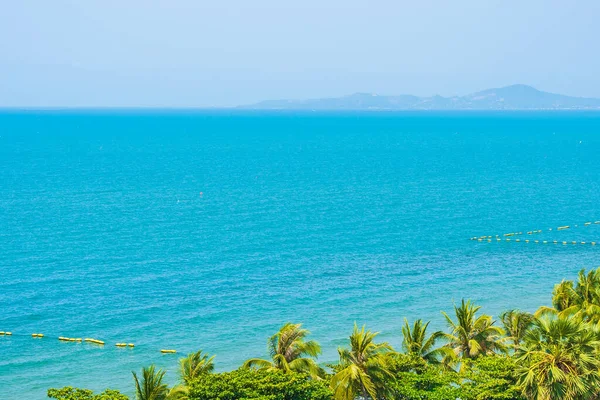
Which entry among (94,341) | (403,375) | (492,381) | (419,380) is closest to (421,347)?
(403,375)

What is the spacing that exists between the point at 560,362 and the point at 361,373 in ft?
33.6

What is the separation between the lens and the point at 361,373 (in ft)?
122

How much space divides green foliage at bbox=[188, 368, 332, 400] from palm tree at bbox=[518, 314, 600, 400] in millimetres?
10473

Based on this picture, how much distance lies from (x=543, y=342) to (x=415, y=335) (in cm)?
797

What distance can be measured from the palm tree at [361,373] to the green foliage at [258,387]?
93 cm

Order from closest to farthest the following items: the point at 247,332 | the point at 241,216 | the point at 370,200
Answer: the point at 247,332 → the point at 241,216 → the point at 370,200

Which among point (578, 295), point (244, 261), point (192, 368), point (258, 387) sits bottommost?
point (244, 261)

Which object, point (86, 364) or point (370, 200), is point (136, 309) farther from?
point (370, 200)

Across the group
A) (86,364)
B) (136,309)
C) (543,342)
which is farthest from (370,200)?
(543,342)

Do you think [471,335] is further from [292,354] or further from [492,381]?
[292,354]

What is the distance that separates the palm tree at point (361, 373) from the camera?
37094 mm

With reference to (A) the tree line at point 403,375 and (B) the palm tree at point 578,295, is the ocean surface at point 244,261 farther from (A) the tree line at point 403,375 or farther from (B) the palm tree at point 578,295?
(A) the tree line at point 403,375

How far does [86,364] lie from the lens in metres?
57.0

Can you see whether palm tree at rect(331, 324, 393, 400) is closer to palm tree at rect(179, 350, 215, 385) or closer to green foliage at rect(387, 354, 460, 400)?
green foliage at rect(387, 354, 460, 400)
